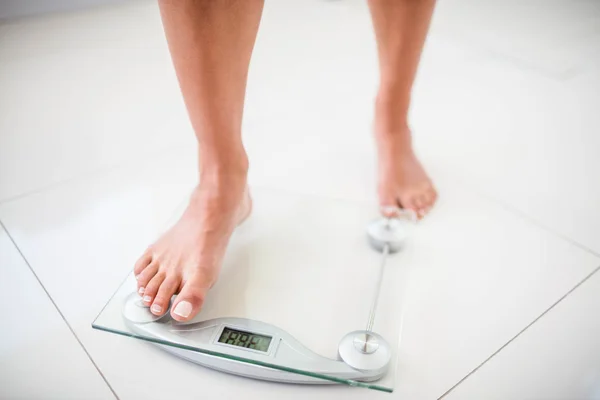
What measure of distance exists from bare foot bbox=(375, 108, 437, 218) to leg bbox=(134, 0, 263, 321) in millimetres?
297

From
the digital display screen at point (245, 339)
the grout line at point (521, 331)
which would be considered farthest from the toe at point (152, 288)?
the grout line at point (521, 331)

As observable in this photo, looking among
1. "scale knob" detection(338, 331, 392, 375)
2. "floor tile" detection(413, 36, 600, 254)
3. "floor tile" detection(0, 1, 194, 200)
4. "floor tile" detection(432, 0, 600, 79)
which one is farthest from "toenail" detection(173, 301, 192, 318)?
"floor tile" detection(432, 0, 600, 79)

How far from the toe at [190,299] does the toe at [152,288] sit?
0.13 ft

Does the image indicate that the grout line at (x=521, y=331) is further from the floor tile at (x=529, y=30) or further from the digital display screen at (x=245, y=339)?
the floor tile at (x=529, y=30)

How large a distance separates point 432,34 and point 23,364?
1531 mm

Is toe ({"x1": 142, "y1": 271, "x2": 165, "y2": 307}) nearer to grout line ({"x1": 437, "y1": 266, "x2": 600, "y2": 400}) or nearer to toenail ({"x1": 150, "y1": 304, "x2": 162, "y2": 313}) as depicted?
toenail ({"x1": 150, "y1": 304, "x2": 162, "y2": 313})

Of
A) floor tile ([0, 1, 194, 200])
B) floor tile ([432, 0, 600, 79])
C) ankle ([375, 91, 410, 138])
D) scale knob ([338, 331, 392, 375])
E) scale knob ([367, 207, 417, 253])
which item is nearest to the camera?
scale knob ([338, 331, 392, 375])

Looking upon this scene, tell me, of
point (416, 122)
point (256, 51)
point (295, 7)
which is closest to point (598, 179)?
point (416, 122)

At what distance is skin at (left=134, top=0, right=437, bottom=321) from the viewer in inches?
22.6

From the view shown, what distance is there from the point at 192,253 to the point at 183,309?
93 mm

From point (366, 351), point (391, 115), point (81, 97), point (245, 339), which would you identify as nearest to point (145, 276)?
point (245, 339)

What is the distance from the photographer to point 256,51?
4.79 ft

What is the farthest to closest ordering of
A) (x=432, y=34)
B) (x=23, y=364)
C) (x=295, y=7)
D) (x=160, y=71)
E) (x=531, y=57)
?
(x=295, y=7), (x=432, y=34), (x=531, y=57), (x=160, y=71), (x=23, y=364)

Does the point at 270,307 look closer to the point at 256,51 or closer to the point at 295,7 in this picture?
the point at 256,51
